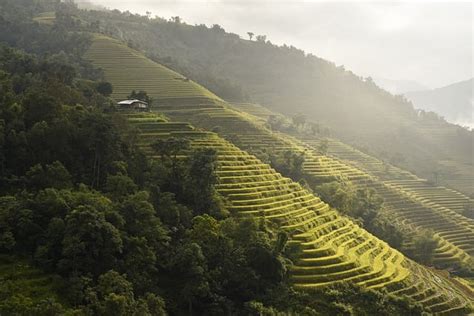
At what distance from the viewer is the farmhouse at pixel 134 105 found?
203 feet

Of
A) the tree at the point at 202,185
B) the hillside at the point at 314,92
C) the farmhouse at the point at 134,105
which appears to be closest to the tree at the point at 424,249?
the tree at the point at 202,185

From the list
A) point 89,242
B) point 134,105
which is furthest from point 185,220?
point 134,105

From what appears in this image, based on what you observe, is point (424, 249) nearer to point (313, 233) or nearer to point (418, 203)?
point (418, 203)

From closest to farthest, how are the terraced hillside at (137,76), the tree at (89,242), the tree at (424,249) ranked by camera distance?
the tree at (89,242), the tree at (424,249), the terraced hillside at (137,76)

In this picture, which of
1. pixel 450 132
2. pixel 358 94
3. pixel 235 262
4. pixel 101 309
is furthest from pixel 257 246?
pixel 358 94

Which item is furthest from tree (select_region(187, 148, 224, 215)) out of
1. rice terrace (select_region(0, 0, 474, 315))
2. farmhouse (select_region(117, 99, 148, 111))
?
farmhouse (select_region(117, 99, 148, 111))

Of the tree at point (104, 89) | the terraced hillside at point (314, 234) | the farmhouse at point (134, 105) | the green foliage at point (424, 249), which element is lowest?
the green foliage at point (424, 249)

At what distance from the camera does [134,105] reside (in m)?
62.8

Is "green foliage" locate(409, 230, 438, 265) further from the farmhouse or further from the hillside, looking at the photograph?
the hillside

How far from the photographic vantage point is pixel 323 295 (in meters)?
36.2

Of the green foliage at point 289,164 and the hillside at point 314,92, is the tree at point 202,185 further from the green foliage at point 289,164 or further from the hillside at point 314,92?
the hillside at point 314,92

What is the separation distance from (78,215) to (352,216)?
41.4 metres

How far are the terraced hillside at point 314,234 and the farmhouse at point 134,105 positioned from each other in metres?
3.91

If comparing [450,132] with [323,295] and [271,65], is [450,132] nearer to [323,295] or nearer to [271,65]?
[271,65]
